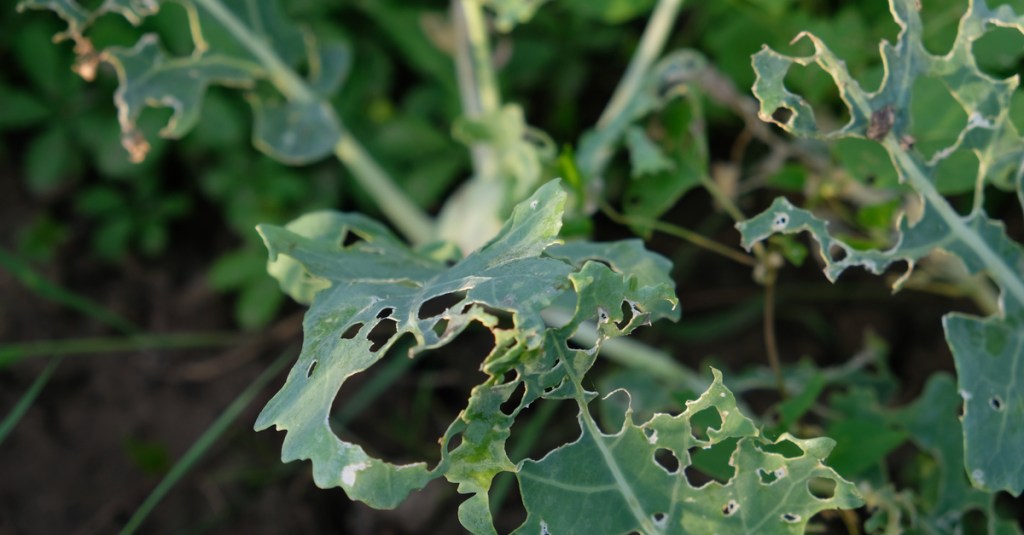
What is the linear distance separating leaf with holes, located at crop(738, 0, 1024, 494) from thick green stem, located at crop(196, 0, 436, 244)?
82 cm

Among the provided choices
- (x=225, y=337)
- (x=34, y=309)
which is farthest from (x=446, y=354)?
(x=34, y=309)

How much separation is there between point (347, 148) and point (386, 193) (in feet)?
0.39

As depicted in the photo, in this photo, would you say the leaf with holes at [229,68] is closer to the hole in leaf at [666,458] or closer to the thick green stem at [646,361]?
the thick green stem at [646,361]

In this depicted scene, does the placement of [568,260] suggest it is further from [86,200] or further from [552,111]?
[86,200]

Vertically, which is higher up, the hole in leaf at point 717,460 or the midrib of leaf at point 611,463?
the midrib of leaf at point 611,463

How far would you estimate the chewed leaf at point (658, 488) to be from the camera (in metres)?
1.01

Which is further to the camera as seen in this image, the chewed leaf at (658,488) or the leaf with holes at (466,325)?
the chewed leaf at (658,488)

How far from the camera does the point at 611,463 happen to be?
1.03 metres

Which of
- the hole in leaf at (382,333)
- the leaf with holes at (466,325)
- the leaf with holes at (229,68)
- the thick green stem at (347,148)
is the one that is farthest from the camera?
the hole in leaf at (382,333)

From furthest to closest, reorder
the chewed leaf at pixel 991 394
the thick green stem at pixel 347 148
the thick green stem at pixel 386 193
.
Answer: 1. the thick green stem at pixel 386 193
2. the thick green stem at pixel 347 148
3. the chewed leaf at pixel 991 394

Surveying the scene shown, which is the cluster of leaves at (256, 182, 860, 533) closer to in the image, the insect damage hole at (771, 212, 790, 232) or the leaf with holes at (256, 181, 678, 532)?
the leaf with holes at (256, 181, 678, 532)

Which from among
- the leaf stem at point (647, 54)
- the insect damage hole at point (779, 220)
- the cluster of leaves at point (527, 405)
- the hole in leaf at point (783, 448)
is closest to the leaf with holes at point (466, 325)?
the cluster of leaves at point (527, 405)

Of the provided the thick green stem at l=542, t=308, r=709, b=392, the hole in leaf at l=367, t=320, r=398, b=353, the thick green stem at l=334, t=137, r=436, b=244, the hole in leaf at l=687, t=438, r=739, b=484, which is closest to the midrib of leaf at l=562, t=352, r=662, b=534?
the hole in leaf at l=687, t=438, r=739, b=484

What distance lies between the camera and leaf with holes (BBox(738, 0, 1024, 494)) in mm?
1124
